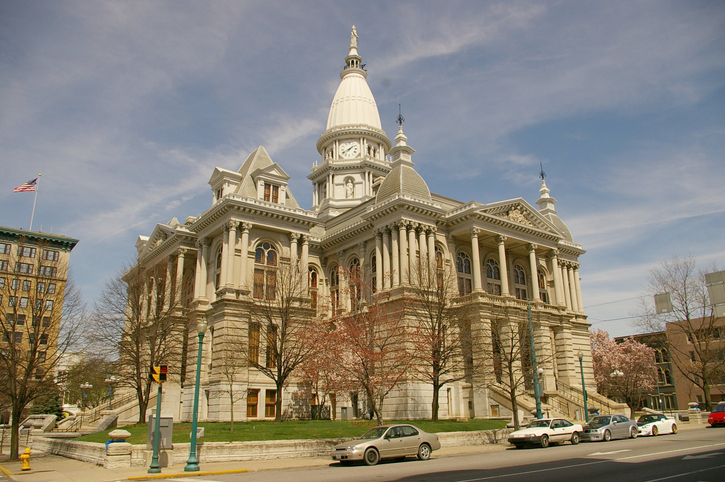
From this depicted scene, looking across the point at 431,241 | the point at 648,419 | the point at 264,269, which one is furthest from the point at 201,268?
the point at 648,419

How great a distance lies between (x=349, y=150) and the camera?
76188 mm

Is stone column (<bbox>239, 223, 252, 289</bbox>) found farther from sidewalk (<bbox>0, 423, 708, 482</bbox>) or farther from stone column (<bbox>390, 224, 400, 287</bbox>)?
sidewalk (<bbox>0, 423, 708, 482</bbox>)

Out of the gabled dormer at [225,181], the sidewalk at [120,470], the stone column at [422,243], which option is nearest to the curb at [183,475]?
the sidewalk at [120,470]

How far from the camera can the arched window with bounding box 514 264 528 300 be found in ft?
185

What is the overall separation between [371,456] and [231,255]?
93.9 ft

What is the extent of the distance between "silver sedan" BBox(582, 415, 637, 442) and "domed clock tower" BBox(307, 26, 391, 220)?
148 feet

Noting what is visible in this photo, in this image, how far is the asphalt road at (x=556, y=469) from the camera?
50.0 ft

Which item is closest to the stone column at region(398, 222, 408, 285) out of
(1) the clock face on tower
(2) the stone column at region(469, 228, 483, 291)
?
(2) the stone column at region(469, 228, 483, 291)

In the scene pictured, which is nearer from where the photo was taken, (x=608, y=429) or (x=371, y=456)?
(x=371, y=456)

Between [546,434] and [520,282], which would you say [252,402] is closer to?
[546,434]

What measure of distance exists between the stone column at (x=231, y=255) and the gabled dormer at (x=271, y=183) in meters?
4.53

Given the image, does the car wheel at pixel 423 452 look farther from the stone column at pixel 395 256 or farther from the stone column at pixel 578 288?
the stone column at pixel 578 288

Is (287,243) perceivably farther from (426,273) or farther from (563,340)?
(563,340)

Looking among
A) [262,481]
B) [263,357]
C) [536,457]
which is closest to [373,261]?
[263,357]
